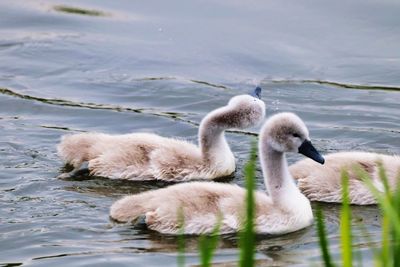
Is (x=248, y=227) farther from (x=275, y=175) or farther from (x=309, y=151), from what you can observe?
(x=309, y=151)

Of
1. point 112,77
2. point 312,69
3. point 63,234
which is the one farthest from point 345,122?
point 63,234

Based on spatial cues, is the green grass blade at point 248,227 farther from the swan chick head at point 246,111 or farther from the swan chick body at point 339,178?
the swan chick head at point 246,111

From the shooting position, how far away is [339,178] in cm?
849

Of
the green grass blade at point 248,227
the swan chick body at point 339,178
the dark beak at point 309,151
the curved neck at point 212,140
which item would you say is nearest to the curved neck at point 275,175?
the dark beak at point 309,151

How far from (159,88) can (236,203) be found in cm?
409

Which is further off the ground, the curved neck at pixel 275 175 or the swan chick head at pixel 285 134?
the swan chick head at pixel 285 134

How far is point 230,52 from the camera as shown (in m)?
12.5

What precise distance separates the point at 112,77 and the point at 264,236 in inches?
182

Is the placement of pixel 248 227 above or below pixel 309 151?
above

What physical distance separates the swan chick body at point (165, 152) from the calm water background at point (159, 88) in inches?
4.9

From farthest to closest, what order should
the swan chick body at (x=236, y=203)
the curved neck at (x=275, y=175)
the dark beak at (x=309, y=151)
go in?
the dark beak at (x=309, y=151) < the curved neck at (x=275, y=175) < the swan chick body at (x=236, y=203)

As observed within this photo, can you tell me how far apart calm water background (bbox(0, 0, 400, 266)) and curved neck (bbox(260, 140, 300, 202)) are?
0.29 meters

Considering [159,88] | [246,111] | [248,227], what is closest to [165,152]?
[246,111]

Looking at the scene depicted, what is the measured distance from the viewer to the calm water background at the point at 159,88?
7434 millimetres
